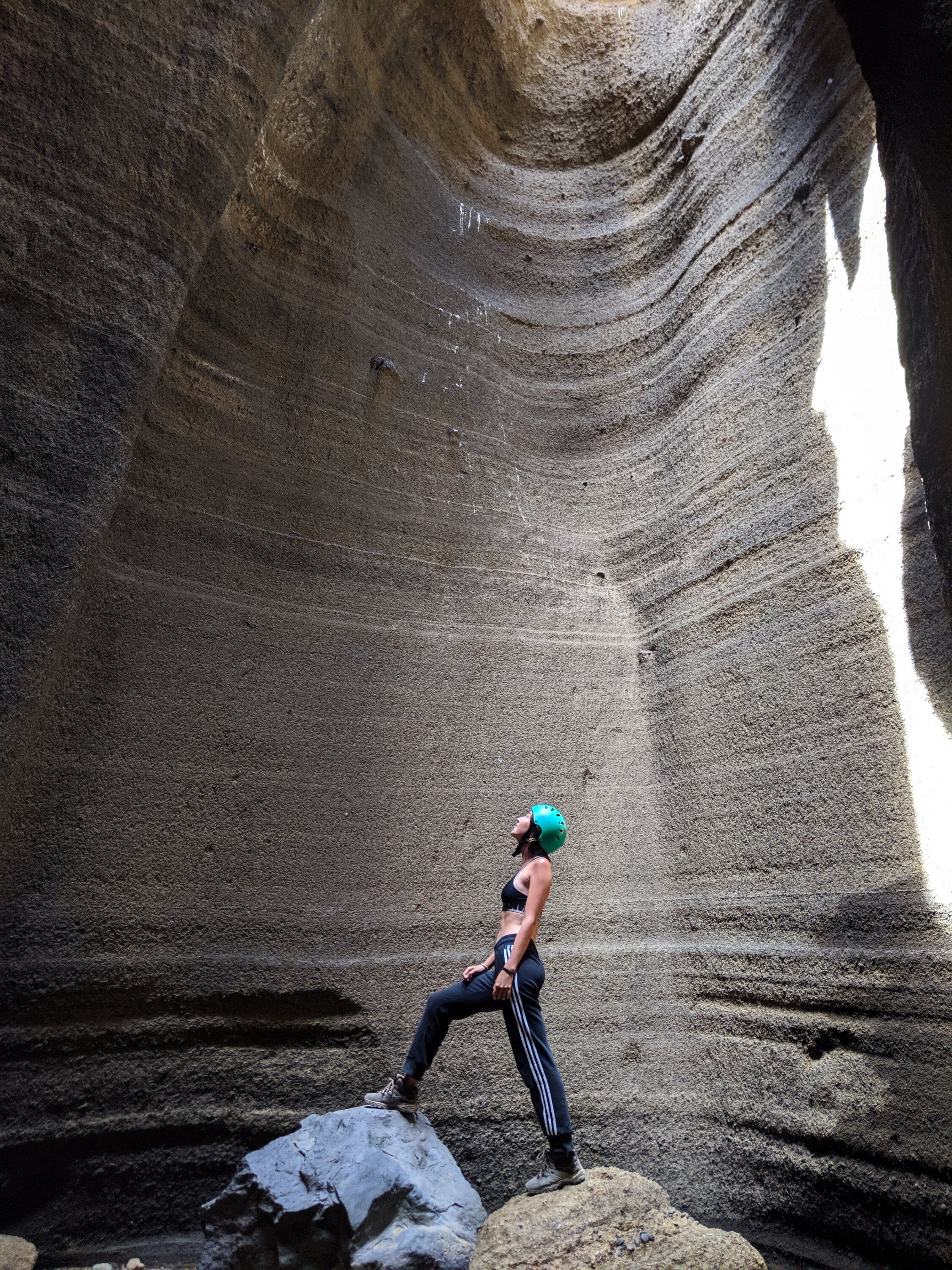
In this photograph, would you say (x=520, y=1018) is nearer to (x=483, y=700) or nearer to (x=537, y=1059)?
(x=537, y=1059)

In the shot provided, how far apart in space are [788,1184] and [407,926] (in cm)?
171

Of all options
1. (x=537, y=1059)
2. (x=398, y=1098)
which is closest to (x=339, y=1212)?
(x=398, y=1098)

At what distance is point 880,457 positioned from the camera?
3580 millimetres

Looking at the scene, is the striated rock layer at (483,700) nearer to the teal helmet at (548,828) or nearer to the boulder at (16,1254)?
the boulder at (16,1254)

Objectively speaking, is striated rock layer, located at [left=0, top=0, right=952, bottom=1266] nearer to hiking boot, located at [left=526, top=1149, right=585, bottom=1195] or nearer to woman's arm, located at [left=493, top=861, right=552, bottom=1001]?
hiking boot, located at [left=526, top=1149, right=585, bottom=1195]

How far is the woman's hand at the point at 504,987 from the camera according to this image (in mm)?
2422

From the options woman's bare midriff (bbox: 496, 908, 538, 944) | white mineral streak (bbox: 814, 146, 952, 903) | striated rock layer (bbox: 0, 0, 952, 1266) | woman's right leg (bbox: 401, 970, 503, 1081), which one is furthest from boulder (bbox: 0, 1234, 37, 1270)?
white mineral streak (bbox: 814, 146, 952, 903)

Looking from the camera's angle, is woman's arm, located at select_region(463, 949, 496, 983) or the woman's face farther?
the woman's face

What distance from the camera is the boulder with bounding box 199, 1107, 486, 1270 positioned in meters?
2.15

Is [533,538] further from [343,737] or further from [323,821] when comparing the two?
[323,821]

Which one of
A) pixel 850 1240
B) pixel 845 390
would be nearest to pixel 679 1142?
pixel 850 1240

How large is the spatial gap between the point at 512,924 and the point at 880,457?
2618 mm

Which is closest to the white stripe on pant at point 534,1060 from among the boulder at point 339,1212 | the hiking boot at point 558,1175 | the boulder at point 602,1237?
the hiking boot at point 558,1175

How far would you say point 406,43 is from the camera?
5.34 m
